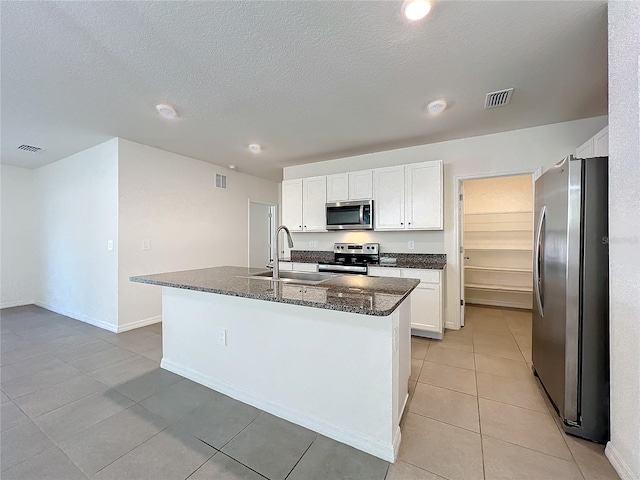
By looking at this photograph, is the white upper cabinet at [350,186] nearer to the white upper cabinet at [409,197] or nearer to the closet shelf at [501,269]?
the white upper cabinet at [409,197]

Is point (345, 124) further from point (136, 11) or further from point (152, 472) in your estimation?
point (152, 472)

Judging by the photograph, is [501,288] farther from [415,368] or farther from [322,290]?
[322,290]

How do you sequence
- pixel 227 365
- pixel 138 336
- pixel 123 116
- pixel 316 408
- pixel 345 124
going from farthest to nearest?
pixel 138 336, pixel 345 124, pixel 123 116, pixel 227 365, pixel 316 408

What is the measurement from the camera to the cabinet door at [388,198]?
370cm

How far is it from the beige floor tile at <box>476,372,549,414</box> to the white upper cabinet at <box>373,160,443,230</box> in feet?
5.91

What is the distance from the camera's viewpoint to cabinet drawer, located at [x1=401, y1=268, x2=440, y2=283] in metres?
3.21

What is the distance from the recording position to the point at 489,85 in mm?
2314

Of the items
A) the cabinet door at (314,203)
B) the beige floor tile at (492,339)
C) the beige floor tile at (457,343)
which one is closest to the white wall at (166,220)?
the cabinet door at (314,203)

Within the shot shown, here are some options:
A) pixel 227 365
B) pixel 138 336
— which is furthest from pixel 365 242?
pixel 138 336

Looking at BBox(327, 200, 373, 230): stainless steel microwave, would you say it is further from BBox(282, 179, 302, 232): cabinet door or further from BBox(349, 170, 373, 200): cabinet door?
BBox(282, 179, 302, 232): cabinet door

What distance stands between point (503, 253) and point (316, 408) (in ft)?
15.9

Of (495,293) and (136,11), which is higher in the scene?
(136,11)

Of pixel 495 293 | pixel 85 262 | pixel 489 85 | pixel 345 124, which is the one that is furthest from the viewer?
pixel 495 293

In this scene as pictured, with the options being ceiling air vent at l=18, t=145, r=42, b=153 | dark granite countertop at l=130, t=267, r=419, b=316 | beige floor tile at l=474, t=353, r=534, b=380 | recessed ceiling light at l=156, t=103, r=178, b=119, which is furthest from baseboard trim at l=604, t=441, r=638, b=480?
ceiling air vent at l=18, t=145, r=42, b=153
